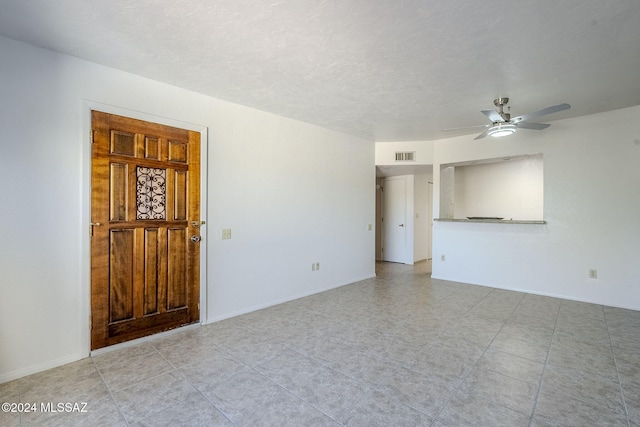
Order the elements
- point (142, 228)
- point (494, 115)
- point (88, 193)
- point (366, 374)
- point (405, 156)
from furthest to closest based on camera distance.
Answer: point (405, 156), point (494, 115), point (142, 228), point (88, 193), point (366, 374)

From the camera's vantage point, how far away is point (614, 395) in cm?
194

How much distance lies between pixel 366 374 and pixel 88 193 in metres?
2.71

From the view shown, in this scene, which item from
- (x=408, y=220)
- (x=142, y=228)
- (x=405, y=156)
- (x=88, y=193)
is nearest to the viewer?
(x=88, y=193)

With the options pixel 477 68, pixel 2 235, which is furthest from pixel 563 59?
pixel 2 235

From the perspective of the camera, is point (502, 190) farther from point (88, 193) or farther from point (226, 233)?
point (88, 193)

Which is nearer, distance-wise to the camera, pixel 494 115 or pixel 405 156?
pixel 494 115

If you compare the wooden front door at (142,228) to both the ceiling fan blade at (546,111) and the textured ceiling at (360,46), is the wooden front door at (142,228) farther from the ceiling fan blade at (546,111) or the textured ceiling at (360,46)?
the ceiling fan blade at (546,111)

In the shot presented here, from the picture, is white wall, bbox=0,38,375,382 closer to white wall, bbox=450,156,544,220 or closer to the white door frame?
the white door frame

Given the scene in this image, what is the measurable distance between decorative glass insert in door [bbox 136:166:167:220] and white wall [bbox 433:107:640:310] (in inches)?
181

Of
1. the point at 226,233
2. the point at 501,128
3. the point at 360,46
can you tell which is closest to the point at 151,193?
the point at 226,233

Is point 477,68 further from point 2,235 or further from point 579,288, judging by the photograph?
point 2,235

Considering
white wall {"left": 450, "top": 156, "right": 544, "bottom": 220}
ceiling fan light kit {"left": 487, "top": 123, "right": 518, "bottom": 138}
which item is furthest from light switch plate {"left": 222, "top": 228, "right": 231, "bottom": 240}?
white wall {"left": 450, "top": 156, "right": 544, "bottom": 220}

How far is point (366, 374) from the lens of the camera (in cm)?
220

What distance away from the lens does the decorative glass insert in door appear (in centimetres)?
275
